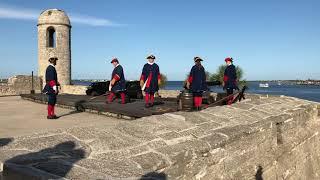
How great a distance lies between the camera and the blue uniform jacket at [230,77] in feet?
32.1

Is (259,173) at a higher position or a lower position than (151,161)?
lower

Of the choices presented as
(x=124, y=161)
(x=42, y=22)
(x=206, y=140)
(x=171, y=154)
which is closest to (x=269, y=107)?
(x=206, y=140)

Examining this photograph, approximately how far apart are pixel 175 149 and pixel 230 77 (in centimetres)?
607

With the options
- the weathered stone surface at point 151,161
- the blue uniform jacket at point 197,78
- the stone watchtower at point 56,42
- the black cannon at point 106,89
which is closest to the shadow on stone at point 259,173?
the weathered stone surface at point 151,161

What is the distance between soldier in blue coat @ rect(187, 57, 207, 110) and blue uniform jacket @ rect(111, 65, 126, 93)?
2.81 meters

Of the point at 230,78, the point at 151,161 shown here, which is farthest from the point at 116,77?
the point at 151,161

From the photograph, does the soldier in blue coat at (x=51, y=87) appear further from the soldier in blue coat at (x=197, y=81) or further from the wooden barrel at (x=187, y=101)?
the soldier in blue coat at (x=197, y=81)

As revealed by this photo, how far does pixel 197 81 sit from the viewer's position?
8.80 m

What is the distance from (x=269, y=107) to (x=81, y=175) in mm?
5385

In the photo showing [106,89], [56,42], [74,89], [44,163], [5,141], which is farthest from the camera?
[56,42]

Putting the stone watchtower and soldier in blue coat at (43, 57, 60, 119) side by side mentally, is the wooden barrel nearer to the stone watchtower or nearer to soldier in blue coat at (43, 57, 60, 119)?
soldier in blue coat at (43, 57, 60, 119)

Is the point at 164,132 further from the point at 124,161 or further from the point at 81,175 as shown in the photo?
the point at 81,175

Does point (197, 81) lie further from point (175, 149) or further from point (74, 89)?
point (74, 89)

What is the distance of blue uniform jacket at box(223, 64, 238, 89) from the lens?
32.1 feet
